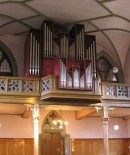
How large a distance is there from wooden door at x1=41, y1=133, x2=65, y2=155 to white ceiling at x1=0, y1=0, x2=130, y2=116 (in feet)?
6.76

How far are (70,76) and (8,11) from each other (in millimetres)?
3695

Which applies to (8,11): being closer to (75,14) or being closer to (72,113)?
(75,14)

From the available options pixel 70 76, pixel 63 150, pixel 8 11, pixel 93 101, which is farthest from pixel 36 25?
pixel 63 150

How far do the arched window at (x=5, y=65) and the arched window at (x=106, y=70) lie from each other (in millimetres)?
4639

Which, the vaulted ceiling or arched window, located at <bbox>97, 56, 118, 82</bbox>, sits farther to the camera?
arched window, located at <bbox>97, 56, 118, 82</bbox>

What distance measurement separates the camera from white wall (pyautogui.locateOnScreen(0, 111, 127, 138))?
1628 centimetres

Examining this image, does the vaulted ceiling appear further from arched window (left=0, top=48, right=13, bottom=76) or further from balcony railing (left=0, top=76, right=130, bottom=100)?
balcony railing (left=0, top=76, right=130, bottom=100)

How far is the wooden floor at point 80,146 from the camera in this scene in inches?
635

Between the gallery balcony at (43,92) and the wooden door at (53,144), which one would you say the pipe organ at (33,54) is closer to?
the gallery balcony at (43,92)

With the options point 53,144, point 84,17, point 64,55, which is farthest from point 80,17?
point 53,144

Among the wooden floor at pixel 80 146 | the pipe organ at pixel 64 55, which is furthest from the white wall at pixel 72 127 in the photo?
the pipe organ at pixel 64 55

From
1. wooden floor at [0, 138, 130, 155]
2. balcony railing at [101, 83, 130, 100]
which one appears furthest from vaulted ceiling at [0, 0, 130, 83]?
wooden floor at [0, 138, 130, 155]

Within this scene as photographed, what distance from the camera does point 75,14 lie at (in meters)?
13.8

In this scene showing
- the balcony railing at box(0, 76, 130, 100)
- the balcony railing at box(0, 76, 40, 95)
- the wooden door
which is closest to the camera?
the balcony railing at box(0, 76, 130, 100)
